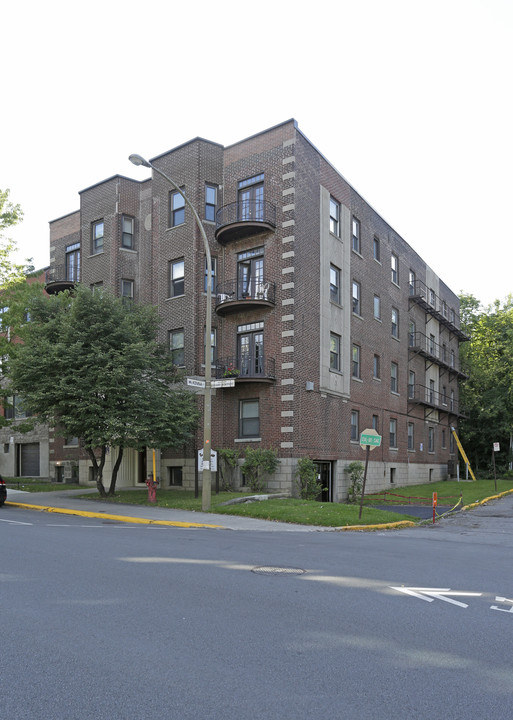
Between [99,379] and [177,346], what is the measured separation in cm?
704

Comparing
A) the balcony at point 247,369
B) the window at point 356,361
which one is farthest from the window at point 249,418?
the window at point 356,361

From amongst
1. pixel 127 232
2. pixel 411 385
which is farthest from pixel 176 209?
pixel 411 385

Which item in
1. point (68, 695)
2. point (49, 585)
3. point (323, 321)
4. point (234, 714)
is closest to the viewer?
point (234, 714)

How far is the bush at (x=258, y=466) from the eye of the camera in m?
23.6

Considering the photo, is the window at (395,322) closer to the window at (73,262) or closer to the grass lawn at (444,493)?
the grass lawn at (444,493)

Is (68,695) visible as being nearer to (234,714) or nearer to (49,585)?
(234,714)

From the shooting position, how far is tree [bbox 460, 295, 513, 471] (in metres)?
49.9

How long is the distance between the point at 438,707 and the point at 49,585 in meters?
5.23

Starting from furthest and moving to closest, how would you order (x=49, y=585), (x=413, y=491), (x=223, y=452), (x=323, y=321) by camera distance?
1. (x=413, y=491)
2. (x=323, y=321)
3. (x=223, y=452)
4. (x=49, y=585)

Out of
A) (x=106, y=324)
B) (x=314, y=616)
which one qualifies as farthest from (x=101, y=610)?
(x=106, y=324)

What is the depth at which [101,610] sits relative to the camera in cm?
671

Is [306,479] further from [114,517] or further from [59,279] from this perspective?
[59,279]

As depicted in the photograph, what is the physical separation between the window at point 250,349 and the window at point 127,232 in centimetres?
794

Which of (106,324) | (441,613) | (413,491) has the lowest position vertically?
(413,491)
